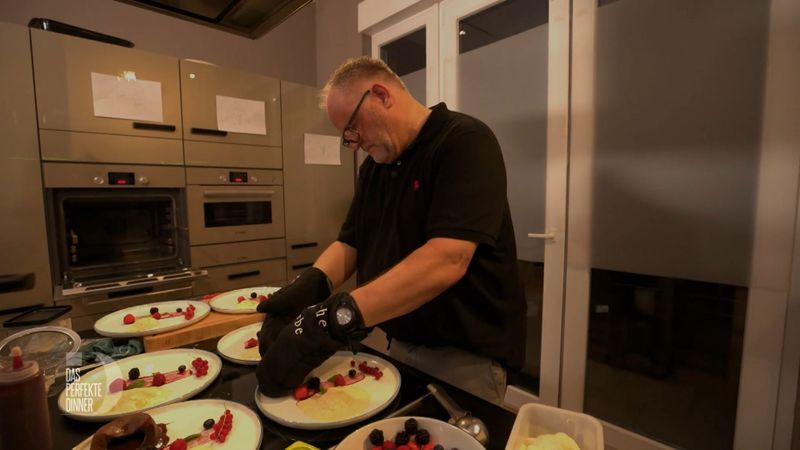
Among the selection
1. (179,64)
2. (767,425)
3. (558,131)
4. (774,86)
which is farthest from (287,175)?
(767,425)

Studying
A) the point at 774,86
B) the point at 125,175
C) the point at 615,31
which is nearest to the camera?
the point at 774,86

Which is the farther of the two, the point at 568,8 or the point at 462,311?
the point at 568,8

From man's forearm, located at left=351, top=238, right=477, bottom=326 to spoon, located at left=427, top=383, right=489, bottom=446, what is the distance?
176 mm

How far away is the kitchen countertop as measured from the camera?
616mm

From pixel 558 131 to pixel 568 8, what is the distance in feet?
1.69

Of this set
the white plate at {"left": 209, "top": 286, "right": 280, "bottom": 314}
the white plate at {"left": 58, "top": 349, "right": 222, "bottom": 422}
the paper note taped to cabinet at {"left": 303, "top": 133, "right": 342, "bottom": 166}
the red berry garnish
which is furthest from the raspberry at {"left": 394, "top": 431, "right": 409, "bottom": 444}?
the paper note taped to cabinet at {"left": 303, "top": 133, "right": 342, "bottom": 166}

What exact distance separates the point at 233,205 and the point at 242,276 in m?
0.44

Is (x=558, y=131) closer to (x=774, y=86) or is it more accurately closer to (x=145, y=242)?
(x=774, y=86)

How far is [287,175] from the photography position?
2498 mm

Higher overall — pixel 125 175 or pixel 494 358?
pixel 125 175

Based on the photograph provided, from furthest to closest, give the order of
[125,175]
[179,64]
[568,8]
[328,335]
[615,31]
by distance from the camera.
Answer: [179,64] < [125,175] < [568,8] < [615,31] < [328,335]

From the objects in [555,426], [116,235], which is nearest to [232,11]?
[555,426]

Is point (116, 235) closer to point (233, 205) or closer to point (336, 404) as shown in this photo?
point (233, 205)

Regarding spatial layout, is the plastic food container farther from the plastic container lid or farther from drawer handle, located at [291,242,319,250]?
drawer handle, located at [291,242,319,250]
